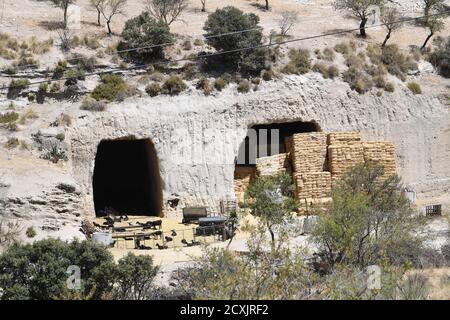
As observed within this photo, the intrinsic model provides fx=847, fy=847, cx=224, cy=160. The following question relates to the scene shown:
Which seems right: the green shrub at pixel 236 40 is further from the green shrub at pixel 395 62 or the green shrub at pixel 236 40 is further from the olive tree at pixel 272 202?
the olive tree at pixel 272 202

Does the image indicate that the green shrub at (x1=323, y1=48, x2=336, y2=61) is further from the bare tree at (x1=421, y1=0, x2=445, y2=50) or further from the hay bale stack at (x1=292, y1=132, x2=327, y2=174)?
the hay bale stack at (x1=292, y1=132, x2=327, y2=174)

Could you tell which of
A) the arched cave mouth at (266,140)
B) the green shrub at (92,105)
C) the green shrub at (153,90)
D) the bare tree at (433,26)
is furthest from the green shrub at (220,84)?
the bare tree at (433,26)

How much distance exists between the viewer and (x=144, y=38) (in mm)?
39781

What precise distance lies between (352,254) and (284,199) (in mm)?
7797

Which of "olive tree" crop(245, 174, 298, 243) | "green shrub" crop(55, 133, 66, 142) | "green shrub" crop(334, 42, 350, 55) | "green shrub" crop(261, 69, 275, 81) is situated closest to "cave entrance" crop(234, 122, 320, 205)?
"green shrub" crop(261, 69, 275, 81)

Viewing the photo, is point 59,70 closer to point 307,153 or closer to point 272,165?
point 272,165

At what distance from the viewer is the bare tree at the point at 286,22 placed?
146ft

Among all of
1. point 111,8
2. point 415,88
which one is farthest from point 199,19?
point 415,88

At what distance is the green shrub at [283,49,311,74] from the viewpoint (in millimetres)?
40094

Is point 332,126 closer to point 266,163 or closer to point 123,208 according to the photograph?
point 266,163

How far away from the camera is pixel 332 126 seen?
39.8m

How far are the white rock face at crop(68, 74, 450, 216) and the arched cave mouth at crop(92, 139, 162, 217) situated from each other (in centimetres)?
194

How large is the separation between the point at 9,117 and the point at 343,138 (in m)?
14.7

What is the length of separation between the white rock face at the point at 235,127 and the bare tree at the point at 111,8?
8.39 metres
